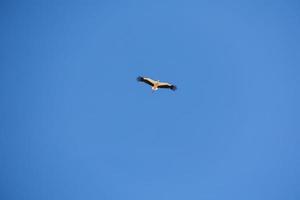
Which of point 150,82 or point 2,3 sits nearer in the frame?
point 150,82

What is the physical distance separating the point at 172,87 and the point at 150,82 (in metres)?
1.98

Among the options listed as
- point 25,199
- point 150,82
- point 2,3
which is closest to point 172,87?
point 150,82

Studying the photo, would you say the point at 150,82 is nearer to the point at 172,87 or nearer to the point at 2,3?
the point at 172,87

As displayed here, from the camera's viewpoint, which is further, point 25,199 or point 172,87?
point 25,199

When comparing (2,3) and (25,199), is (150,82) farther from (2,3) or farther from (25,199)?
(2,3)

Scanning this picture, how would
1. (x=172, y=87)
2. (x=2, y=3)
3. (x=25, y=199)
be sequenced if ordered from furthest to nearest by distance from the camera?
(x=2, y=3)
(x=25, y=199)
(x=172, y=87)

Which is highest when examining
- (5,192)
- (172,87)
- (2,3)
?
(2,3)

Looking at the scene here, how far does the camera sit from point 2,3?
497 ft

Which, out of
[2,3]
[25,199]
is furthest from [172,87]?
[2,3]

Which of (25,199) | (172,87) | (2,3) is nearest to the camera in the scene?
(172,87)

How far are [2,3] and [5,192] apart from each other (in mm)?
111103

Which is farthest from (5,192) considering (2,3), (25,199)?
(2,3)

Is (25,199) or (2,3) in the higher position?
(2,3)

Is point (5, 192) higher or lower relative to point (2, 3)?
lower
